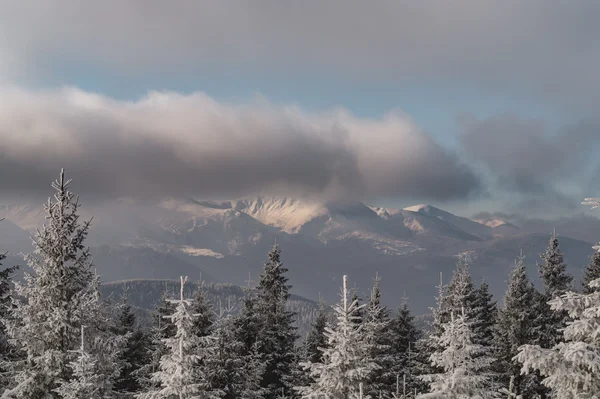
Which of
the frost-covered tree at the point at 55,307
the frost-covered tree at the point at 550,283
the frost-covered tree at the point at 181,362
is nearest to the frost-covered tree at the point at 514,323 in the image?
the frost-covered tree at the point at 550,283

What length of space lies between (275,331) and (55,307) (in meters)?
23.1

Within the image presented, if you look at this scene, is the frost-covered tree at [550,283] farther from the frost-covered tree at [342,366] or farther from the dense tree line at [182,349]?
the frost-covered tree at [342,366]

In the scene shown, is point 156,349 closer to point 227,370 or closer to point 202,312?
point 202,312

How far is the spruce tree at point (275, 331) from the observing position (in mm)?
41438

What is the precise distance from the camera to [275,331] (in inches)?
1667

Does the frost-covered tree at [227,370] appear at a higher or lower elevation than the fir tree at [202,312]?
lower

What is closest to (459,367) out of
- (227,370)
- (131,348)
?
(227,370)

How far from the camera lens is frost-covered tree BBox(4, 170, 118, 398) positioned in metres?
22.0

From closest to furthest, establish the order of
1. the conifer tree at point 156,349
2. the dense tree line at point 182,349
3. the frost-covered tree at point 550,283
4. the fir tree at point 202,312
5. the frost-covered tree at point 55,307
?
the dense tree line at point 182,349 < the frost-covered tree at point 55,307 < the fir tree at point 202,312 < the conifer tree at point 156,349 < the frost-covered tree at point 550,283

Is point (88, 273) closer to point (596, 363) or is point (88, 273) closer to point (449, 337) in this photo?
point (449, 337)

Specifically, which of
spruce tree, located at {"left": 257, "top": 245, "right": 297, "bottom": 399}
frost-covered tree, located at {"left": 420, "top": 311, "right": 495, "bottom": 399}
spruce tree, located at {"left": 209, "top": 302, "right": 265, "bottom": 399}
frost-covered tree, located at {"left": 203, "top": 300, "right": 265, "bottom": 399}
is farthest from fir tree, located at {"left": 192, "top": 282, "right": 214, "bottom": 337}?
frost-covered tree, located at {"left": 420, "top": 311, "right": 495, "bottom": 399}

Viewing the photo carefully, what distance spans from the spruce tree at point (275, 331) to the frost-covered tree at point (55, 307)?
19.8 meters

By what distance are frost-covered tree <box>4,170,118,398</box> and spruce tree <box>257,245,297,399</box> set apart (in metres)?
19.8

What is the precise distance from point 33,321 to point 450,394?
62.1 ft
